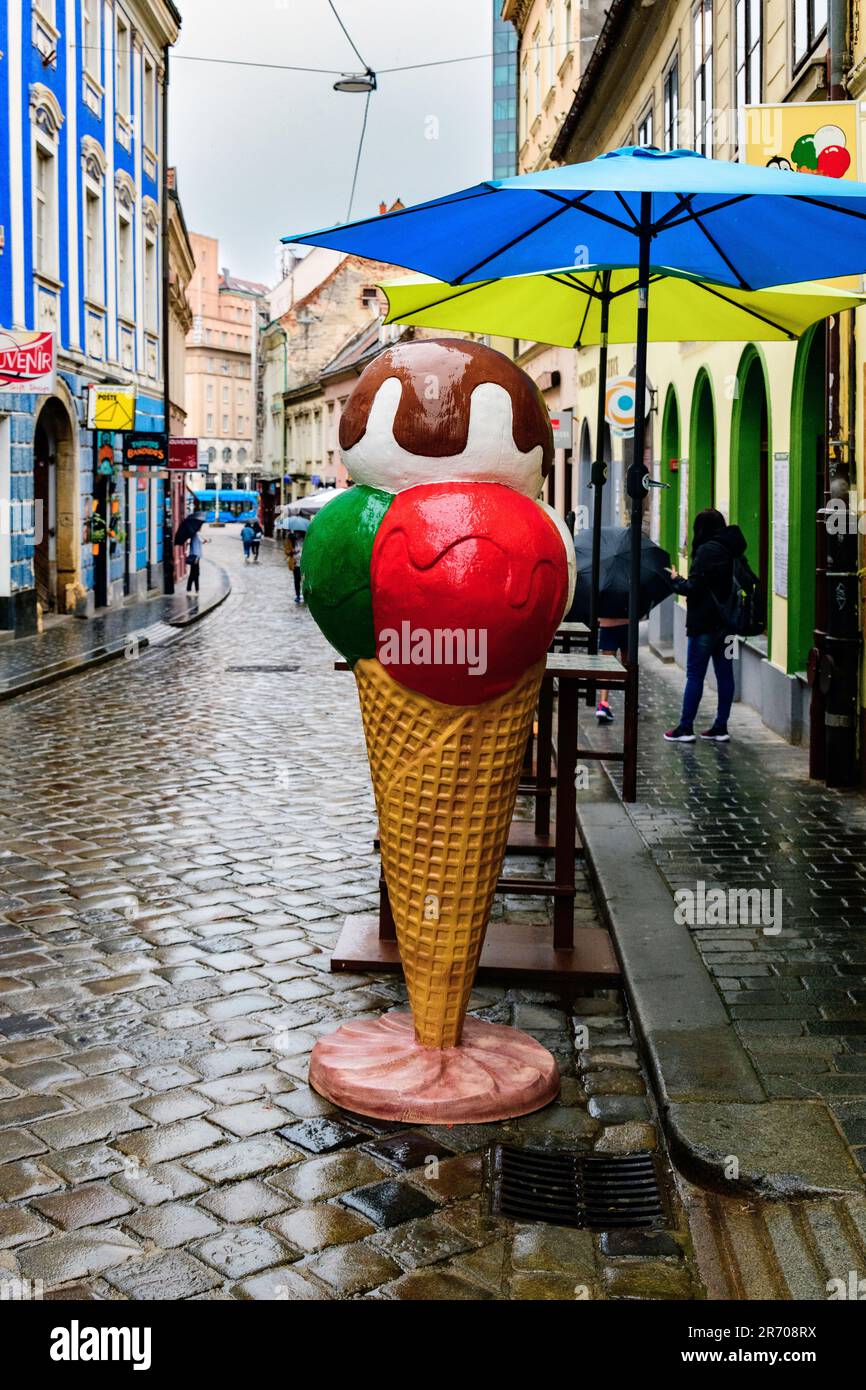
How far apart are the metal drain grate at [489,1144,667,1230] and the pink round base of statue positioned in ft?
0.68

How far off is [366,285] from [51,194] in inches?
2108

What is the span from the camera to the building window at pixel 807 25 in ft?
35.1

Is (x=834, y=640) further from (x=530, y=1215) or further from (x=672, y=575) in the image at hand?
(x=530, y=1215)

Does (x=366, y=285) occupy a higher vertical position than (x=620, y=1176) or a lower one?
higher

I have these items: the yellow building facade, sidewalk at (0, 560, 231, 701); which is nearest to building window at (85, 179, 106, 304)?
sidewalk at (0, 560, 231, 701)

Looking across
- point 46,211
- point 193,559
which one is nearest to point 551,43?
point 193,559

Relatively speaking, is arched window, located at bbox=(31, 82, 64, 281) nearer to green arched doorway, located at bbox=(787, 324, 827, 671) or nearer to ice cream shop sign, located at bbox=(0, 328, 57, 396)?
ice cream shop sign, located at bbox=(0, 328, 57, 396)

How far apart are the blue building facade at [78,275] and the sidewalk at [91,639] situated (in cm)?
69

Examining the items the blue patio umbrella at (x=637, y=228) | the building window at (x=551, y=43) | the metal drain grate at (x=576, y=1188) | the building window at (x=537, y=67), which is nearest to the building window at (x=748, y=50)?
the blue patio umbrella at (x=637, y=228)

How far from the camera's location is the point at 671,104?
1878 centimetres

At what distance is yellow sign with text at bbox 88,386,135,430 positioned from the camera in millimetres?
23719

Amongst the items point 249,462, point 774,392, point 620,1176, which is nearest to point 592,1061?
point 620,1176

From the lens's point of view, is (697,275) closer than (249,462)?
Yes

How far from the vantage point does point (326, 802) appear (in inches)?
365
